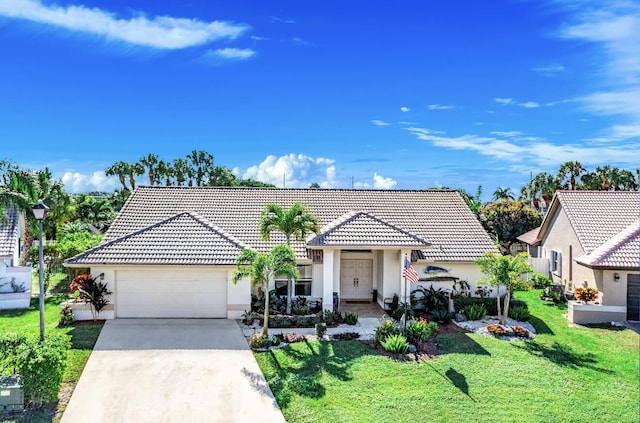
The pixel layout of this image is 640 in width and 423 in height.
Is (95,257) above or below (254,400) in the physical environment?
above

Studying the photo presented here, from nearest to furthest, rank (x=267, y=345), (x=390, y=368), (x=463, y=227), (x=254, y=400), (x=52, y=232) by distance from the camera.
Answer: (x=254, y=400), (x=390, y=368), (x=267, y=345), (x=463, y=227), (x=52, y=232)

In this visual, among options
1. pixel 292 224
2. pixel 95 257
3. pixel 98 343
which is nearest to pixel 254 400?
pixel 98 343

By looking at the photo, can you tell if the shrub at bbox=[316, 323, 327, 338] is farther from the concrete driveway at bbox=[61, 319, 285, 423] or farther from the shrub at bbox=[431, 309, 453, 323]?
the shrub at bbox=[431, 309, 453, 323]

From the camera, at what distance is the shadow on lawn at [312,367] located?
1249 centimetres

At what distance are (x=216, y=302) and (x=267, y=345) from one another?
13.7ft

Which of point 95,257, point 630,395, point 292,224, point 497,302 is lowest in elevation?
point 630,395

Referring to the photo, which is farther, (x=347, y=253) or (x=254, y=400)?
(x=347, y=253)

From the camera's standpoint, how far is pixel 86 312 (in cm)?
1855

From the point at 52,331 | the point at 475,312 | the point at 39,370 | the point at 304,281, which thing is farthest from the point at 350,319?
the point at 52,331

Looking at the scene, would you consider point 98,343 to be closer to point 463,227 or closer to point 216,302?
point 216,302

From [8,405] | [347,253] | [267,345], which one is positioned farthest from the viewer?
[347,253]

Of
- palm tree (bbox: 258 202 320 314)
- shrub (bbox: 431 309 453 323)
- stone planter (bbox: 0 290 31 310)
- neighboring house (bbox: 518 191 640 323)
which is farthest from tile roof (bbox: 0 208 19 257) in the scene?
neighboring house (bbox: 518 191 640 323)

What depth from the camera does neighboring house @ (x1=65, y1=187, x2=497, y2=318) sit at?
1897cm

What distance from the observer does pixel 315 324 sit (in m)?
18.0
